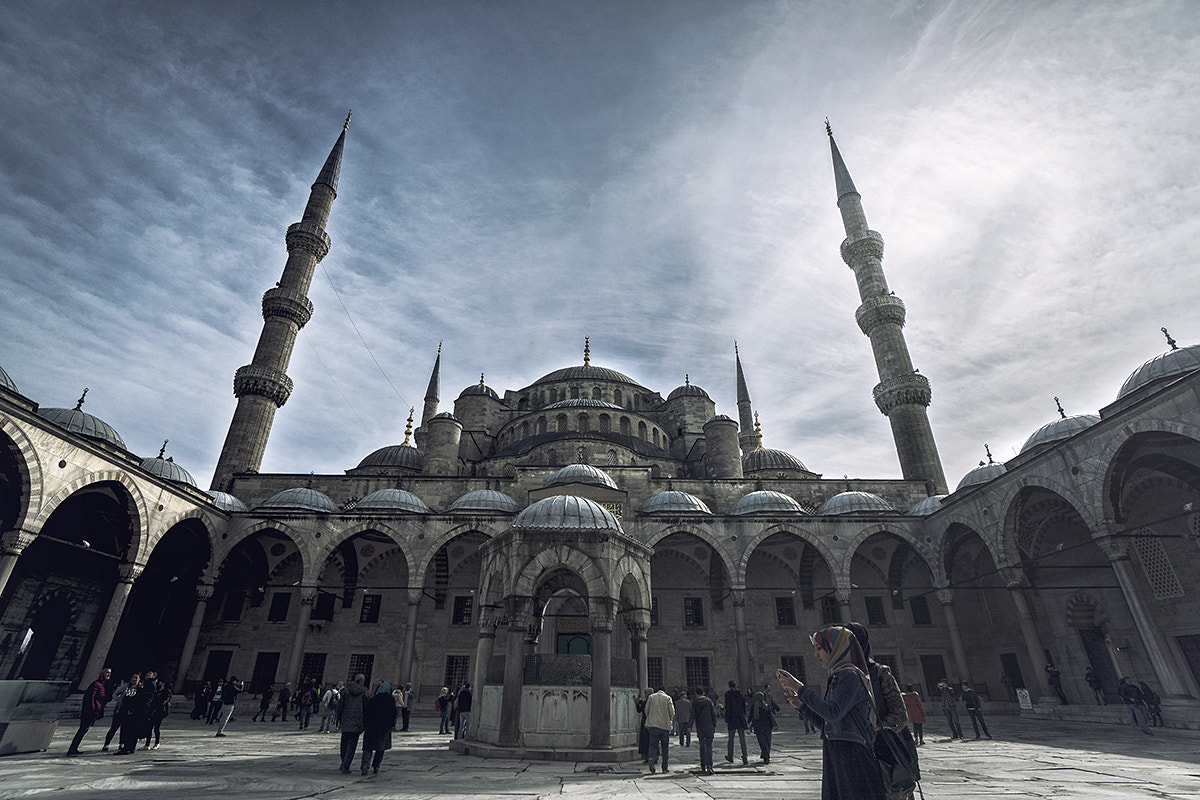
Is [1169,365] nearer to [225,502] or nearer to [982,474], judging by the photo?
[982,474]

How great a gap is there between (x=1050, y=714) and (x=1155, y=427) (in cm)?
856

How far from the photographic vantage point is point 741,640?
17938 mm

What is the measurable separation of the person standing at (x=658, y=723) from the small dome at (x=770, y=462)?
24.3 meters

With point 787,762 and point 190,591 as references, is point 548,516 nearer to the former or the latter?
point 787,762

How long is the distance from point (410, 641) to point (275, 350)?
1654cm

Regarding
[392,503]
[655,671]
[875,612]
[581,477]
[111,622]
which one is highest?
[581,477]

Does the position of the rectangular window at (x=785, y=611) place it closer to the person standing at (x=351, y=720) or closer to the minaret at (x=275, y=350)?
the person standing at (x=351, y=720)

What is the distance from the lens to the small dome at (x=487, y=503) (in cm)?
2141

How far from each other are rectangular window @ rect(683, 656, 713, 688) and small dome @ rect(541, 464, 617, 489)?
705 centimetres

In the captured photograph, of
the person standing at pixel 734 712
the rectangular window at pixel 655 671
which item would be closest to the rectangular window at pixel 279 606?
the rectangular window at pixel 655 671

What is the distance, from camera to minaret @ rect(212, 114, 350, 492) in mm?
25234

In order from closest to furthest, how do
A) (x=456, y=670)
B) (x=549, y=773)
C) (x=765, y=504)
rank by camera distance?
(x=549, y=773) < (x=456, y=670) < (x=765, y=504)

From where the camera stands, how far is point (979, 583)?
2039 centimetres

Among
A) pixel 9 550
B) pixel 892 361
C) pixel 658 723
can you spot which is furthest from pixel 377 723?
pixel 892 361
